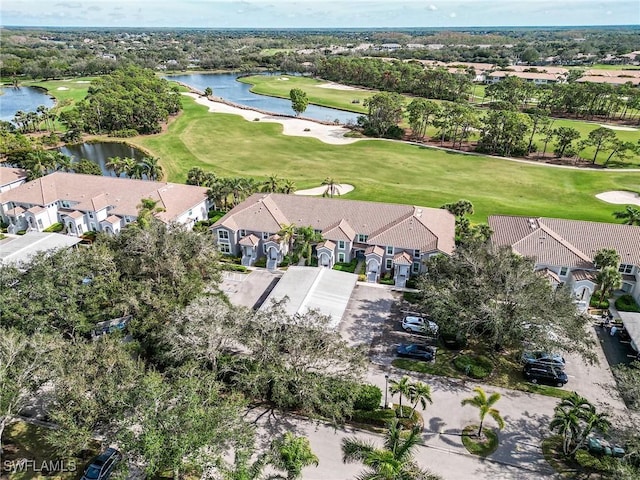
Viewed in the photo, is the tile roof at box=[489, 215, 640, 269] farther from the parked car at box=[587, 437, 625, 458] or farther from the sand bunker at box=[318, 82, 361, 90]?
the sand bunker at box=[318, 82, 361, 90]

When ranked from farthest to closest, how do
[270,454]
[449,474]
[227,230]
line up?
[227,230], [449,474], [270,454]

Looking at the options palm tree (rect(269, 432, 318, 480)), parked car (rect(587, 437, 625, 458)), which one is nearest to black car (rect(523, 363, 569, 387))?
parked car (rect(587, 437, 625, 458))

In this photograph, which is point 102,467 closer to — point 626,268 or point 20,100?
point 626,268

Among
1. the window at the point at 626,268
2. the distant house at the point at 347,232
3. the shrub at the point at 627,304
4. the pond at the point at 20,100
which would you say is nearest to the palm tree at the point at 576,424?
the shrub at the point at 627,304

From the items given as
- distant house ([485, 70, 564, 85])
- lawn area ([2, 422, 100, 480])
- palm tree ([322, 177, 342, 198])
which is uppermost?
distant house ([485, 70, 564, 85])

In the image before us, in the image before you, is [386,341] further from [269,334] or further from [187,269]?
[187,269]

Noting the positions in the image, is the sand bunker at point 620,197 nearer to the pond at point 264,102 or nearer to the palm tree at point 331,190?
the palm tree at point 331,190

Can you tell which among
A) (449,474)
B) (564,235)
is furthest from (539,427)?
(564,235)
